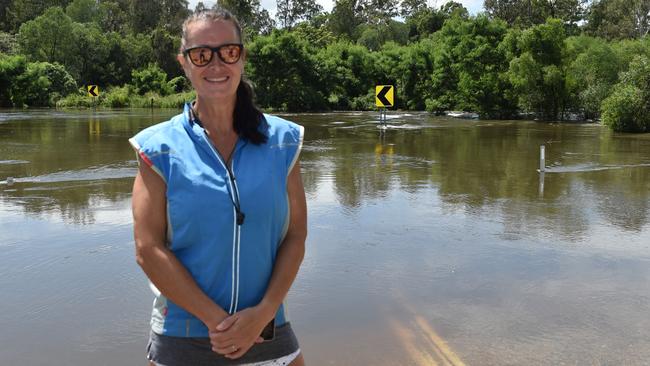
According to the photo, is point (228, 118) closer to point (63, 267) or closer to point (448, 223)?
point (63, 267)

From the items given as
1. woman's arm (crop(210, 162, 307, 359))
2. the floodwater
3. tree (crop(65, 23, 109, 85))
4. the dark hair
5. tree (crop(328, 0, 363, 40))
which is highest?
tree (crop(328, 0, 363, 40))

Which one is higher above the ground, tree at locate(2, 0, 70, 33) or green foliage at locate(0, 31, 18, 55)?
tree at locate(2, 0, 70, 33)

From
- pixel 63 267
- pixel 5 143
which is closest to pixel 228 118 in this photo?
pixel 63 267

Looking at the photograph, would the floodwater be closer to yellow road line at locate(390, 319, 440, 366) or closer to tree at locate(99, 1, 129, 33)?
yellow road line at locate(390, 319, 440, 366)

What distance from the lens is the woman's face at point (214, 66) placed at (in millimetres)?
1977

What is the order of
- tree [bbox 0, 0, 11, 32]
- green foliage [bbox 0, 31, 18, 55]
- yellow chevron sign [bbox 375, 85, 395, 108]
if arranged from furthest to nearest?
tree [bbox 0, 0, 11, 32]
green foliage [bbox 0, 31, 18, 55]
yellow chevron sign [bbox 375, 85, 395, 108]

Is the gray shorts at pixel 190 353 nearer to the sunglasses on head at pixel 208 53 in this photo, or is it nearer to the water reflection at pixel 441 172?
the sunglasses on head at pixel 208 53

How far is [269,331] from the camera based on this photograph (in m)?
1.95

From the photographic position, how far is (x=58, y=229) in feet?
24.5

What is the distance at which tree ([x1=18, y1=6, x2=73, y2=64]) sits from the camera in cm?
5797

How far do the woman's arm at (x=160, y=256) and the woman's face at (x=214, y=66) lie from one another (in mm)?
343

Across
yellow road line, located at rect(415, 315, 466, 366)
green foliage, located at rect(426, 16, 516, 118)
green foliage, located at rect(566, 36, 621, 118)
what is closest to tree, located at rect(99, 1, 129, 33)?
green foliage, located at rect(426, 16, 516, 118)

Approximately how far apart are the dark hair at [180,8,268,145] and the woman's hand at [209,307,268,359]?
55 cm

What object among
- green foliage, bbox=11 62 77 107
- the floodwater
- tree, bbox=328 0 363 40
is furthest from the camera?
tree, bbox=328 0 363 40
